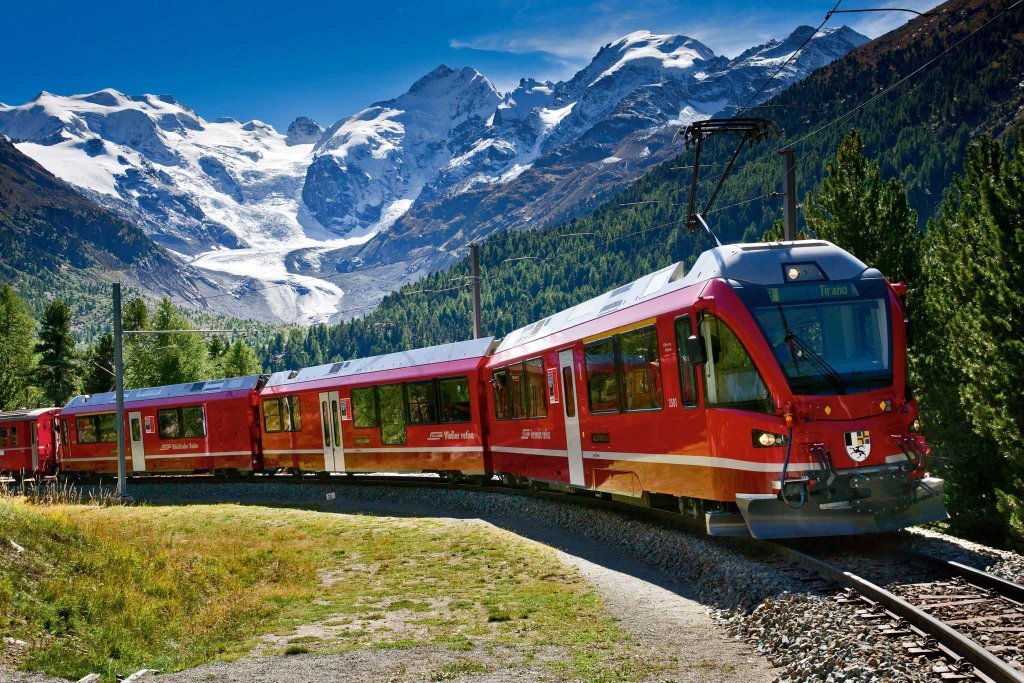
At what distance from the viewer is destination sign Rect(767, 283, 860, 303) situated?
11922mm

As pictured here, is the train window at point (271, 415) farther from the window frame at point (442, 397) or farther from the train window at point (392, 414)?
the window frame at point (442, 397)

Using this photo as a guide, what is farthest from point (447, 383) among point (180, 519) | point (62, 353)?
point (62, 353)

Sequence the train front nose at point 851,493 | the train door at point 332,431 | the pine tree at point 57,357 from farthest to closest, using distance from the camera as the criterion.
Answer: the pine tree at point 57,357 < the train door at point 332,431 < the train front nose at point 851,493

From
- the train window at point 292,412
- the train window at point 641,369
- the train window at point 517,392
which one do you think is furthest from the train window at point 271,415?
the train window at point 641,369

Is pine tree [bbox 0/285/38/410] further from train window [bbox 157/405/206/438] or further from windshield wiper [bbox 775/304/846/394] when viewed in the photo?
windshield wiper [bbox 775/304/846/394]

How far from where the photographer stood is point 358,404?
28266 millimetres

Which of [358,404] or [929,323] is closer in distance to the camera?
[358,404]

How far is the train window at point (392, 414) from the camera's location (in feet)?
87.0

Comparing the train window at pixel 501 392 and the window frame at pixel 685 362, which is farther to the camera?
the train window at pixel 501 392

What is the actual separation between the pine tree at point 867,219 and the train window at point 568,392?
17.6 meters

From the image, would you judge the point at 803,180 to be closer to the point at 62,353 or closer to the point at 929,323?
the point at 62,353

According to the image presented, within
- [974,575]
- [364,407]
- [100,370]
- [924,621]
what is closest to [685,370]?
[974,575]

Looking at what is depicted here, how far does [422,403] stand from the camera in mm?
25734

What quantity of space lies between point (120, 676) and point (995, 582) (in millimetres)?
7973
